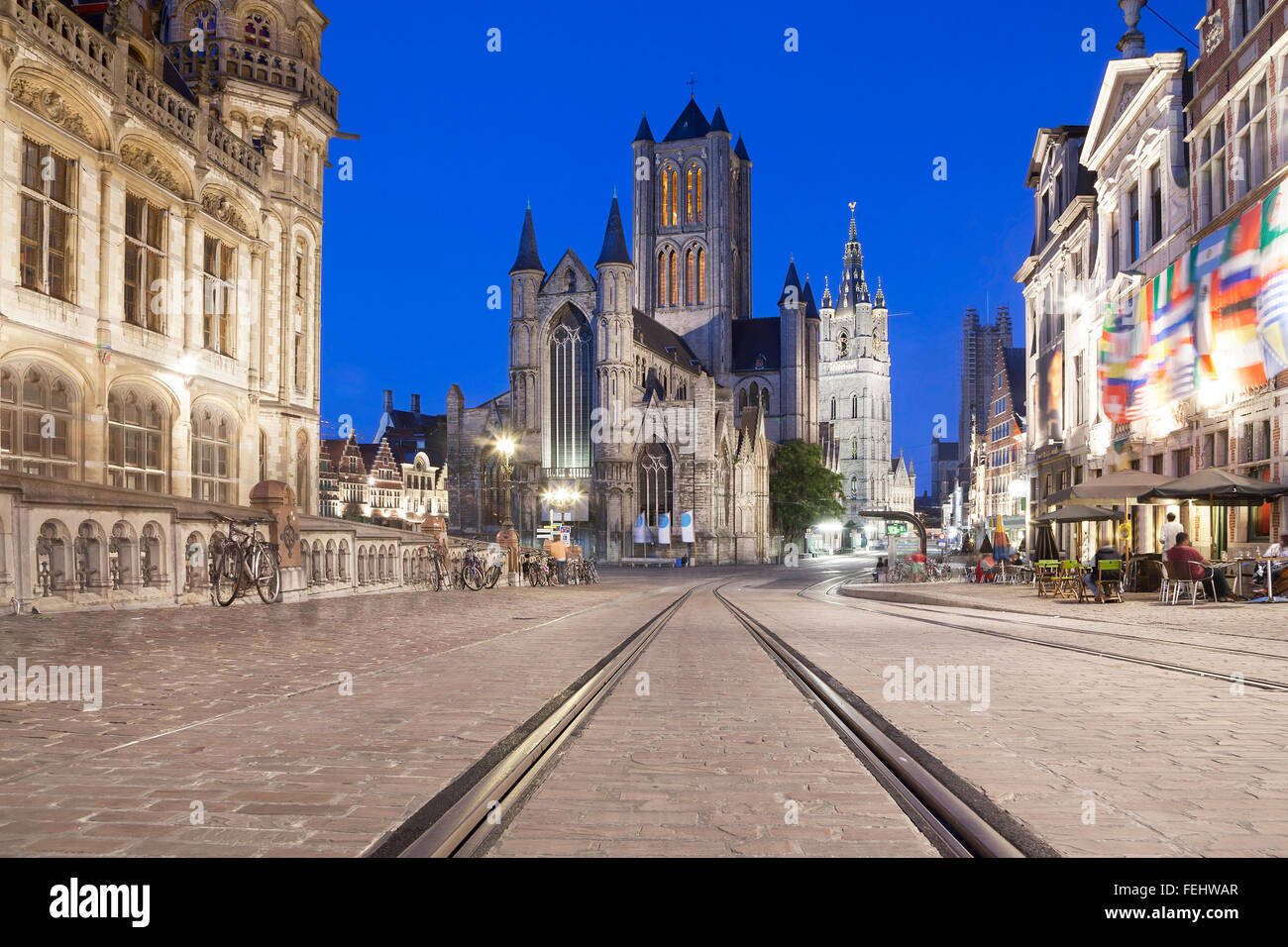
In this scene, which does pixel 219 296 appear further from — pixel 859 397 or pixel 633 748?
pixel 859 397

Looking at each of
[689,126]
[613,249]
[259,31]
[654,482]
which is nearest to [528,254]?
[613,249]

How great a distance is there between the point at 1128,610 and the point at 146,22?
2515 cm

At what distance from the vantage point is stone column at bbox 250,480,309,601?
16.8 meters

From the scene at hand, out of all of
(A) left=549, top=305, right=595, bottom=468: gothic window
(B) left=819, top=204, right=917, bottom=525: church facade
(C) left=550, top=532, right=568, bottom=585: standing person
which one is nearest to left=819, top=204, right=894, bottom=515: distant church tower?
(B) left=819, top=204, right=917, bottom=525: church facade

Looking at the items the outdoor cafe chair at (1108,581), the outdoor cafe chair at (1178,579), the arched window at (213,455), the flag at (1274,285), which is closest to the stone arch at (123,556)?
the arched window at (213,455)

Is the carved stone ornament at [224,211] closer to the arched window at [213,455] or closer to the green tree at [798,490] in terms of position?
the arched window at [213,455]

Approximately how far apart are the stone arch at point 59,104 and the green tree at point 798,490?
67327 mm

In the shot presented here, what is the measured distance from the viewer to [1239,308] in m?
17.8

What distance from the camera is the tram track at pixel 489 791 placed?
3.12 metres

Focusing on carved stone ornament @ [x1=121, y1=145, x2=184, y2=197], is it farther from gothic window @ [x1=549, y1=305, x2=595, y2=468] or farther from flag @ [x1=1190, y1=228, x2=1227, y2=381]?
gothic window @ [x1=549, y1=305, x2=595, y2=468]

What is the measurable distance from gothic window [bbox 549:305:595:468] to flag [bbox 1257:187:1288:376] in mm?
49145

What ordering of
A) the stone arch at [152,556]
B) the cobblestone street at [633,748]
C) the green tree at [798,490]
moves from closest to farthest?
the cobblestone street at [633,748] → the stone arch at [152,556] → the green tree at [798,490]

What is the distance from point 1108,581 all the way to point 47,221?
65.0 feet

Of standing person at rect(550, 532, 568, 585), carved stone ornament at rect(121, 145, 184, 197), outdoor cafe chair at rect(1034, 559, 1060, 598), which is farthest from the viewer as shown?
standing person at rect(550, 532, 568, 585)
